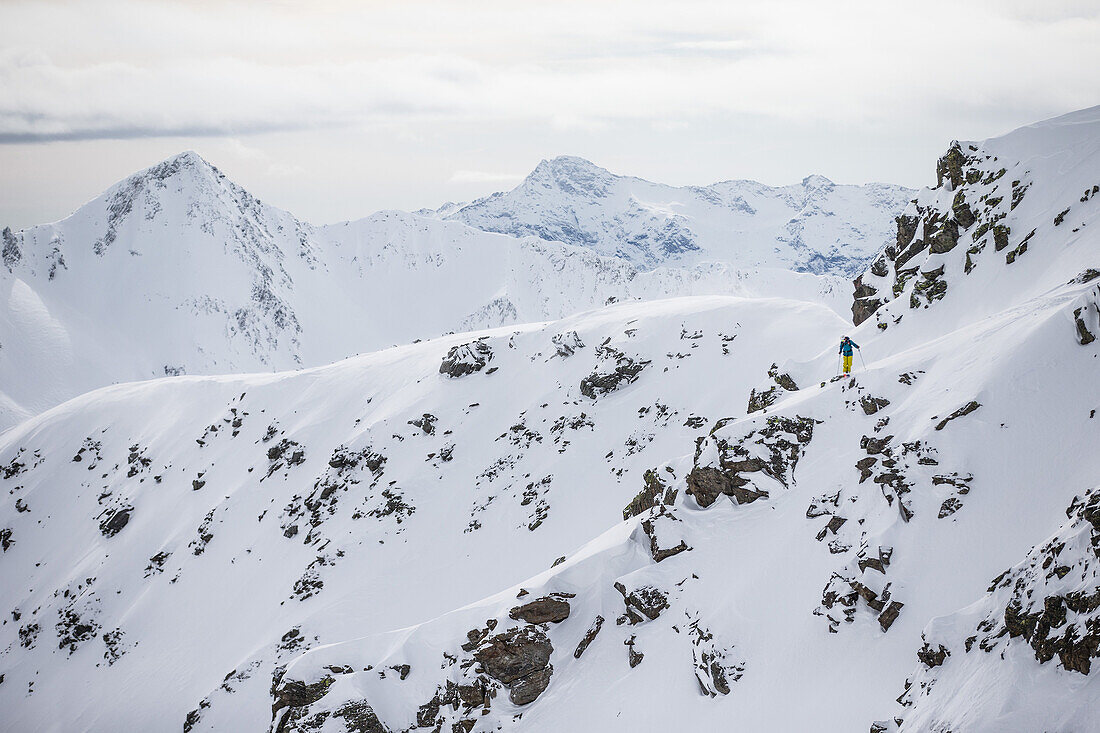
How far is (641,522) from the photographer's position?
27.3 metres

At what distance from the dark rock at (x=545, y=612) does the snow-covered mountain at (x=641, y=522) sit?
108mm

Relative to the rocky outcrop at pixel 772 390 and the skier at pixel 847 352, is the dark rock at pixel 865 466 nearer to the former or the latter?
the skier at pixel 847 352

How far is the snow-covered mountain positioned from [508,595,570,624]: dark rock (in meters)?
0.11

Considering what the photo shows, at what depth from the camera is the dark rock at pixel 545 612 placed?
26.1 m

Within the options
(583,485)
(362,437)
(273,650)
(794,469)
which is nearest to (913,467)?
(794,469)

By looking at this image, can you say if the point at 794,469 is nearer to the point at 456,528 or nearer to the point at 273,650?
the point at 456,528

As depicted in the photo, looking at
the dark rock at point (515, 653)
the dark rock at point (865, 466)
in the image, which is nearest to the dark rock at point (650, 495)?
the dark rock at point (515, 653)

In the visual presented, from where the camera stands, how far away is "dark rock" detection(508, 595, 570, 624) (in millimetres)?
26062

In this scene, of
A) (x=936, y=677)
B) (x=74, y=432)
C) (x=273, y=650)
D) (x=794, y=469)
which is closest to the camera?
(x=936, y=677)

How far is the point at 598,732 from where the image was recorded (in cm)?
2186

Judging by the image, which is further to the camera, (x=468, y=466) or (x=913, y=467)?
(x=468, y=466)

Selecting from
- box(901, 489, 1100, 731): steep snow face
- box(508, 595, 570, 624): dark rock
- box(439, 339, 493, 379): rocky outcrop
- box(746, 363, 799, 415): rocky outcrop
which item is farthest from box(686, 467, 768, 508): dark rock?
box(439, 339, 493, 379): rocky outcrop

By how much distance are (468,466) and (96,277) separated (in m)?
196

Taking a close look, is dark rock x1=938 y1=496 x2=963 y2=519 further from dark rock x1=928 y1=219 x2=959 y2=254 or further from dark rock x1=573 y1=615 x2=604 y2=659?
dark rock x1=928 y1=219 x2=959 y2=254
